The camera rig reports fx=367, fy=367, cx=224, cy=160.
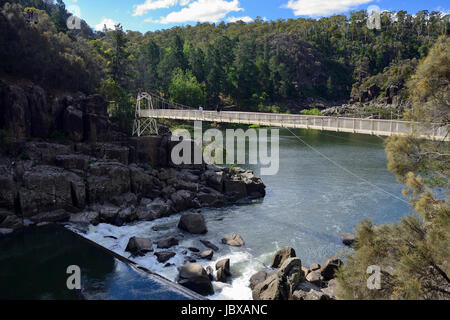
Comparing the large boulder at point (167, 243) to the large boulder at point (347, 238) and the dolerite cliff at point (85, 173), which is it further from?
the large boulder at point (347, 238)

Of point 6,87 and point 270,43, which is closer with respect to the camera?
point 6,87

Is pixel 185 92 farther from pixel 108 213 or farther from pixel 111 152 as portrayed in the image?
pixel 108 213

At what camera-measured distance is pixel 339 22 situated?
98.3 metres

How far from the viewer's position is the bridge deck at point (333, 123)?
359 inches

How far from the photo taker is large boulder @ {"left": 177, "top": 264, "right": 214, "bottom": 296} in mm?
10836

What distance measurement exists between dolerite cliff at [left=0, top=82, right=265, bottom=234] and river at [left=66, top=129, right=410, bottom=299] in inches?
48.6

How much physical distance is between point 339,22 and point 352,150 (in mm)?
77741

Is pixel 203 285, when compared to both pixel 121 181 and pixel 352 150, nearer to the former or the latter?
pixel 121 181

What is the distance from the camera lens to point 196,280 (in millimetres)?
11039

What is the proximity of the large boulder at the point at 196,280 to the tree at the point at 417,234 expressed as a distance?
14.8 ft

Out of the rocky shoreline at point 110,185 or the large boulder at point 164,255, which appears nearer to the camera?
the rocky shoreline at point 110,185

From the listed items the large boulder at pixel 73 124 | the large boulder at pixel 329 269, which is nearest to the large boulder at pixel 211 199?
the large boulder at pixel 73 124

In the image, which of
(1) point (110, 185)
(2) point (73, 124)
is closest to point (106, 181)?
(1) point (110, 185)
